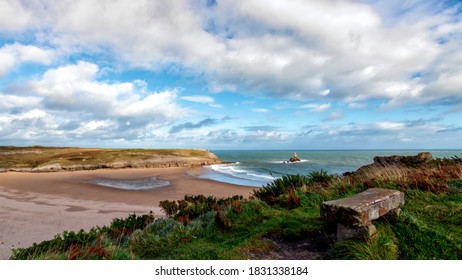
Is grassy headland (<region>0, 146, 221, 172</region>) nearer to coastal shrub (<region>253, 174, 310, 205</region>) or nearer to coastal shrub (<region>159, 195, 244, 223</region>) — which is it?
coastal shrub (<region>159, 195, 244, 223</region>)

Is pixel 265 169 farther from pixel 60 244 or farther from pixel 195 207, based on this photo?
pixel 60 244

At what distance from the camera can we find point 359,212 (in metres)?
5.34

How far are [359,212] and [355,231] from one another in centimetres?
43

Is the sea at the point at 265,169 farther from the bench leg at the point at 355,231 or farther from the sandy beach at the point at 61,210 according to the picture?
the sandy beach at the point at 61,210

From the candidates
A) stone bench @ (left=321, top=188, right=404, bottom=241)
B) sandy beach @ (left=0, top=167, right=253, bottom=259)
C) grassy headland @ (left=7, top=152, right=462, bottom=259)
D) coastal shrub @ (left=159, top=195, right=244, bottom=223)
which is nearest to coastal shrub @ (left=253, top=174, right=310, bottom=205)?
grassy headland @ (left=7, top=152, right=462, bottom=259)

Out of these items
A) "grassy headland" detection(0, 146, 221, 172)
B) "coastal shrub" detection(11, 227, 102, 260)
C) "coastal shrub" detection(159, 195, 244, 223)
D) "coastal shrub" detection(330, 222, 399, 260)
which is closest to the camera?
"coastal shrub" detection(330, 222, 399, 260)

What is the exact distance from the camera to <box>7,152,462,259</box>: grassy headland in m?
5.36

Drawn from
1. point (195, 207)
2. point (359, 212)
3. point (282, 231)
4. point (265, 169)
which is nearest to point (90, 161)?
point (265, 169)

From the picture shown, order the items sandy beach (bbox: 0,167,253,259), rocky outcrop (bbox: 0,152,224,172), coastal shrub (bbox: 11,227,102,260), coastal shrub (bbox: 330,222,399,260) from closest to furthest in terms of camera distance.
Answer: coastal shrub (bbox: 330,222,399,260) < coastal shrub (bbox: 11,227,102,260) < sandy beach (bbox: 0,167,253,259) < rocky outcrop (bbox: 0,152,224,172)

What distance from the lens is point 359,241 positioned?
209 inches

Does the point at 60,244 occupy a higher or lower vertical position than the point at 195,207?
lower

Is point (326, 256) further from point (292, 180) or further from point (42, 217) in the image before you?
point (42, 217)

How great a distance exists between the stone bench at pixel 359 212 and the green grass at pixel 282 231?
0.67 ft

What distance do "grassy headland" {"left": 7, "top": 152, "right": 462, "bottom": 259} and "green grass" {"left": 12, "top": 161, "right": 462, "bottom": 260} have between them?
2 cm
